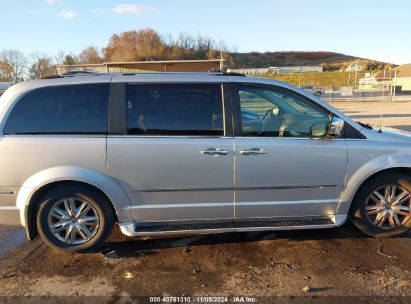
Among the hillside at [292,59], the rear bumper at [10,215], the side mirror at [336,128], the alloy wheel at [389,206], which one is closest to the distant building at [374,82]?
the alloy wheel at [389,206]

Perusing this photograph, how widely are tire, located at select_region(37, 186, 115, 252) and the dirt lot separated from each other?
181 mm

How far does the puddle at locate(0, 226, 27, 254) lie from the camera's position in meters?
4.17

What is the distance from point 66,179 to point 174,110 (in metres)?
1.29

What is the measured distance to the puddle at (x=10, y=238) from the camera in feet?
13.7

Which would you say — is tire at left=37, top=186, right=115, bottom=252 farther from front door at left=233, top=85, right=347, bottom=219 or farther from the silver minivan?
front door at left=233, top=85, right=347, bottom=219

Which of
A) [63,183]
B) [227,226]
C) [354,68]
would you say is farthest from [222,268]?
[354,68]

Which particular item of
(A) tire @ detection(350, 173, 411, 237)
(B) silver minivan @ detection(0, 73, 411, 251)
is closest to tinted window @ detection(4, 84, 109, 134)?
(B) silver minivan @ detection(0, 73, 411, 251)

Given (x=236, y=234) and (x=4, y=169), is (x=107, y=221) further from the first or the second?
(x=236, y=234)

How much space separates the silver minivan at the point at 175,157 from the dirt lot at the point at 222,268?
30cm

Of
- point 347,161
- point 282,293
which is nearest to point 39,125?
point 282,293

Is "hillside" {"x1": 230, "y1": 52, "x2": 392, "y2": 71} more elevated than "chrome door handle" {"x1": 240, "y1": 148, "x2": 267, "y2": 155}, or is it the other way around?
"hillside" {"x1": 230, "y1": 52, "x2": 392, "y2": 71}

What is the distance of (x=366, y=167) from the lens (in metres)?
3.81

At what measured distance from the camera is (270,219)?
12.7 feet

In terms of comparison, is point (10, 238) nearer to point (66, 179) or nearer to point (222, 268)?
point (66, 179)
